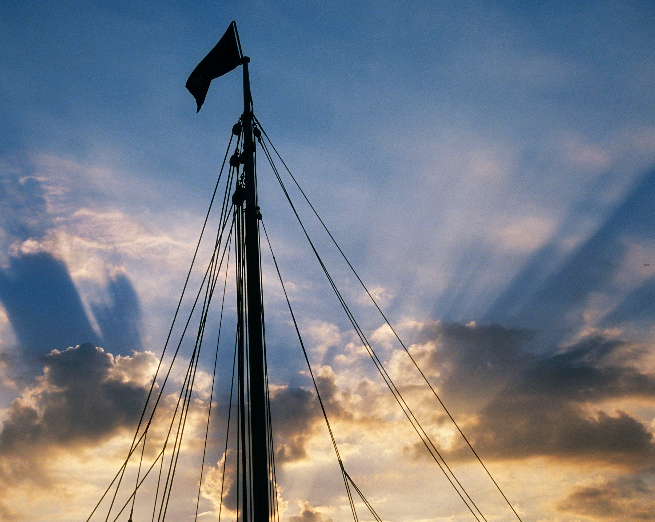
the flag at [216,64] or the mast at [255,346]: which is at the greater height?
the flag at [216,64]

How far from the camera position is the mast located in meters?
12.8

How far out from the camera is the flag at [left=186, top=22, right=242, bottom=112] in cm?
1925

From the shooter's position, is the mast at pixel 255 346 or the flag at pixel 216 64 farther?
the flag at pixel 216 64

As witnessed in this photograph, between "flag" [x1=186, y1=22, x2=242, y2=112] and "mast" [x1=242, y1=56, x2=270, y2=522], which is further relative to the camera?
"flag" [x1=186, y1=22, x2=242, y2=112]

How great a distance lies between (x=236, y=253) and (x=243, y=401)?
229 inches

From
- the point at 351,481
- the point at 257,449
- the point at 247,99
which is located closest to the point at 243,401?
the point at 257,449

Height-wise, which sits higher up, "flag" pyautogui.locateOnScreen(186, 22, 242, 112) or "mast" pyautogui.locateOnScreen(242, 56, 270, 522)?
"flag" pyautogui.locateOnScreen(186, 22, 242, 112)

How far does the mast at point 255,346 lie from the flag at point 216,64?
9.41ft

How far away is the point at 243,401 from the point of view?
15.4 metres

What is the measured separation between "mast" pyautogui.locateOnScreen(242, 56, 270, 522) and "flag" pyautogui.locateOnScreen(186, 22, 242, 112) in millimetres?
2869

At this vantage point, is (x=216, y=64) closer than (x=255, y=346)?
No

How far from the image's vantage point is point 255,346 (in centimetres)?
1409

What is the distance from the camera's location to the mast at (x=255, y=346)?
41.9ft

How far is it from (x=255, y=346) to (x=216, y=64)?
12544mm
